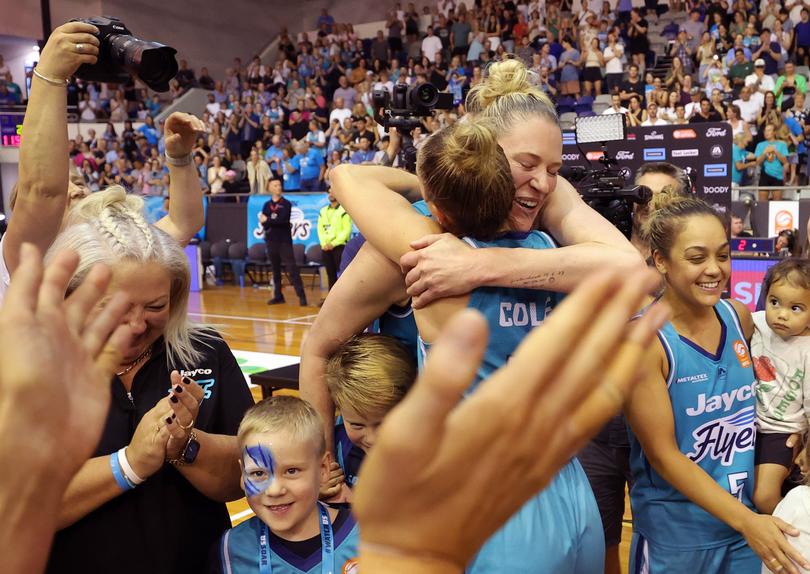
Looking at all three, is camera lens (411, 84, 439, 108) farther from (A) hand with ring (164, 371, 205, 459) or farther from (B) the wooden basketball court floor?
(B) the wooden basketball court floor

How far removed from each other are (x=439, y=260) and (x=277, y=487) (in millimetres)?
659

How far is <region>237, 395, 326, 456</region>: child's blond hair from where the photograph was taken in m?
1.72

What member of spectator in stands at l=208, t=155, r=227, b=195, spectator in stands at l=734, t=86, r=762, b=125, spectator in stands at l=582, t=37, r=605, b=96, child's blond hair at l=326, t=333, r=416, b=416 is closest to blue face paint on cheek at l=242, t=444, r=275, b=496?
child's blond hair at l=326, t=333, r=416, b=416

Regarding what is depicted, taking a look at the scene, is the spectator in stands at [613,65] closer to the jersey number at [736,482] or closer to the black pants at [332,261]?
the black pants at [332,261]

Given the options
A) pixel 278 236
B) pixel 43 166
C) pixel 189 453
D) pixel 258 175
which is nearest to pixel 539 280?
pixel 189 453

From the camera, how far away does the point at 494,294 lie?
1.54m

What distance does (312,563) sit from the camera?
1787mm

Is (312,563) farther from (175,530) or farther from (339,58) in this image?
(339,58)

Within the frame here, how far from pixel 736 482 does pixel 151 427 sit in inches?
57.4

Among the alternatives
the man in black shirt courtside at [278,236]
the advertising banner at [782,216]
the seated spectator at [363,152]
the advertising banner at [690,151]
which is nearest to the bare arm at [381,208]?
the advertising banner at [690,151]

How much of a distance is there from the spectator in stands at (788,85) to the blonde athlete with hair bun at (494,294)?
36.8ft

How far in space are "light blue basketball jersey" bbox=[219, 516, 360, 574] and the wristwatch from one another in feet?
0.90

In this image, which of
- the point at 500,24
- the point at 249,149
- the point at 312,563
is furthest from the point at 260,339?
the point at 500,24

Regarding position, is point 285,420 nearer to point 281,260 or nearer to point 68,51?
point 68,51
